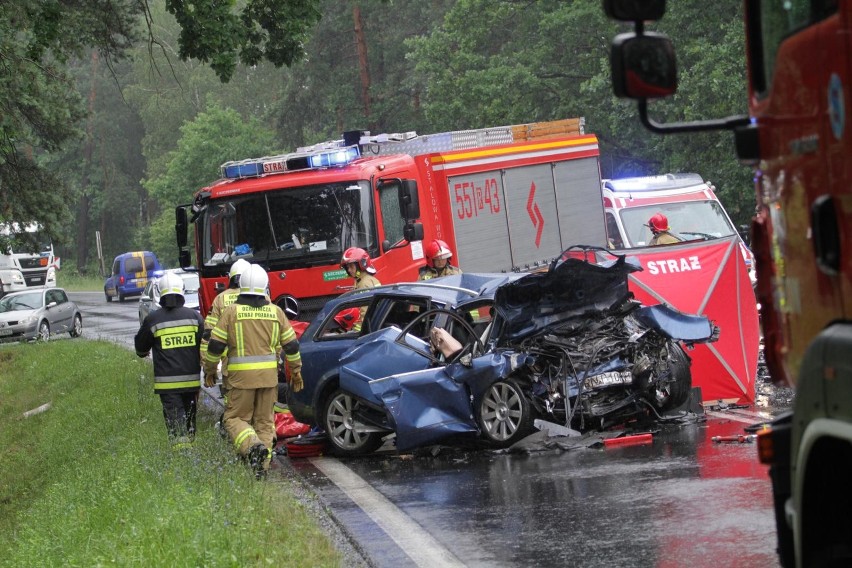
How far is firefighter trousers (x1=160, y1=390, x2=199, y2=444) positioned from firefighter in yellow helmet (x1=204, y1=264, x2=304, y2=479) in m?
1.02

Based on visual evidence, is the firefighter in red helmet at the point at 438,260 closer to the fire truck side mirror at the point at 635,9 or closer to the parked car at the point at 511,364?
the parked car at the point at 511,364

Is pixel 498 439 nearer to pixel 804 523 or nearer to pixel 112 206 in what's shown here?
pixel 804 523

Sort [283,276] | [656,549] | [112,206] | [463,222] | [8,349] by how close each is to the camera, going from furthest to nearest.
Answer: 1. [112,206]
2. [8,349]
3. [463,222]
4. [283,276]
5. [656,549]

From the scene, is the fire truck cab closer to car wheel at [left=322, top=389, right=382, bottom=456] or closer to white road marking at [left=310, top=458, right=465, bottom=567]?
car wheel at [left=322, top=389, right=382, bottom=456]

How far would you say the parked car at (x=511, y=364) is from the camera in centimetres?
1148

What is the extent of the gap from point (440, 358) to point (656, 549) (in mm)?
4785

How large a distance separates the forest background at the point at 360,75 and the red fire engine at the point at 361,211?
1504 millimetres

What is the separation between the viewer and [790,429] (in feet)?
14.4

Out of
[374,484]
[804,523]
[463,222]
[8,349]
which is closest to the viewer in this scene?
[804,523]

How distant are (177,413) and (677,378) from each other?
4.52 meters

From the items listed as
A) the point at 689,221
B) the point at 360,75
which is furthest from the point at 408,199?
the point at 360,75

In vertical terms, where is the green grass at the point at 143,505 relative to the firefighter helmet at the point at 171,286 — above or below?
below

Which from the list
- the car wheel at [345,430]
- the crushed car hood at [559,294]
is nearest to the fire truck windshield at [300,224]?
the car wheel at [345,430]

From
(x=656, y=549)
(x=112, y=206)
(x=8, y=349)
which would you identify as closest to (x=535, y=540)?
(x=656, y=549)
